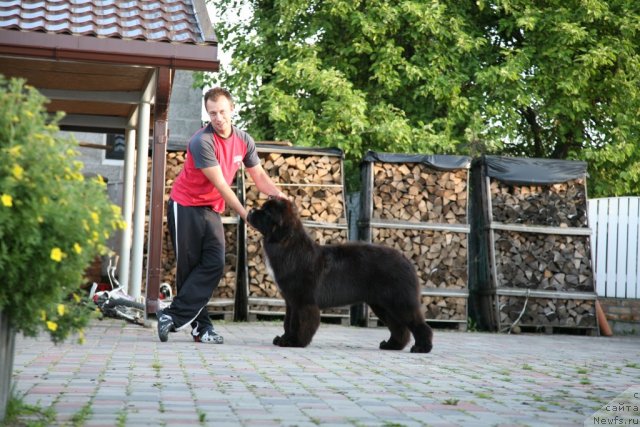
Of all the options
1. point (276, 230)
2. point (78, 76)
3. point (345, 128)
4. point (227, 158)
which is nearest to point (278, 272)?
point (276, 230)

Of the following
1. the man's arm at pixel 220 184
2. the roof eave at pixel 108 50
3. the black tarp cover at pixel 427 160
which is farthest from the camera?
the black tarp cover at pixel 427 160

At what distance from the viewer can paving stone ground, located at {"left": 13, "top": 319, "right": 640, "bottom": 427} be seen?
470 centimetres

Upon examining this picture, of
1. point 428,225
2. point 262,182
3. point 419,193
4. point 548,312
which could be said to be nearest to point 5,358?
point 262,182

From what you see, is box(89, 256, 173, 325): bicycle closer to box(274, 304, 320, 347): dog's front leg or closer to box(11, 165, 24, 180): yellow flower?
box(274, 304, 320, 347): dog's front leg

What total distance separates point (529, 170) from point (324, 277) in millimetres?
5647

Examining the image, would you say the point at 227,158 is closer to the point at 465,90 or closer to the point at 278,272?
the point at 278,272

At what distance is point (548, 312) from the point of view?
13219 mm

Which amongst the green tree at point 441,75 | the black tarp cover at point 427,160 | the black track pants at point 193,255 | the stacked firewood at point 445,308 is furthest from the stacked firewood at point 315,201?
the green tree at point 441,75

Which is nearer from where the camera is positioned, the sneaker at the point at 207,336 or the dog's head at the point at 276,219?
the dog's head at the point at 276,219

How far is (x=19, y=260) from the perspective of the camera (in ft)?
12.7

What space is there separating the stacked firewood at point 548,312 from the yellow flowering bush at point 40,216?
955cm

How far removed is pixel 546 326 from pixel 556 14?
9.14 meters

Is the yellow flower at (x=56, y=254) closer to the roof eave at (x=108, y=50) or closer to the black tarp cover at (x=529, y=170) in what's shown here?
the roof eave at (x=108, y=50)

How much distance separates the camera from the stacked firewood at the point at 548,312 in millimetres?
13102
